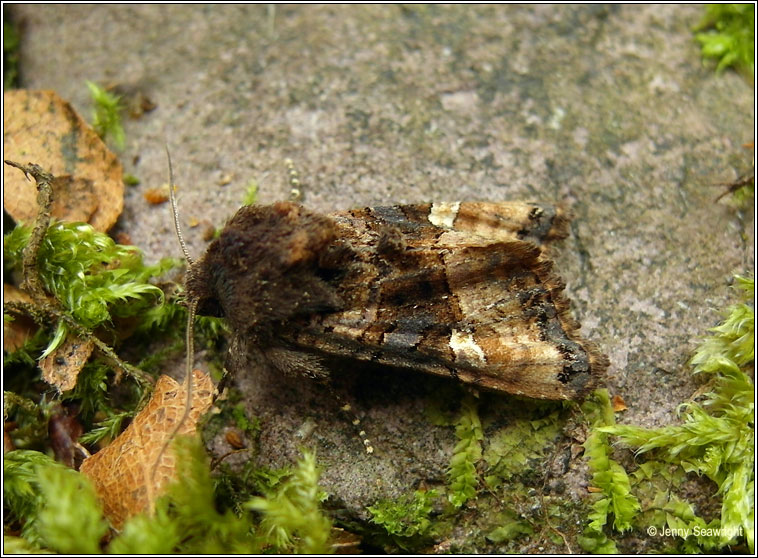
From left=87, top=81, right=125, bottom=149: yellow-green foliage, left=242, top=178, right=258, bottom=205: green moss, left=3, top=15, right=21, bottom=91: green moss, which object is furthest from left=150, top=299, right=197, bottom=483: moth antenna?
left=3, top=15, right=21, bottom=91: green moss

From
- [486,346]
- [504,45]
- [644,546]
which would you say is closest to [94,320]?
[486,346]

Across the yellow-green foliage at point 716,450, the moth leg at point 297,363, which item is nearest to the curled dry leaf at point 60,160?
the moth leg at point 297,363

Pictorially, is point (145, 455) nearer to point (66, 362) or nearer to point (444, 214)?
point (66, 362)

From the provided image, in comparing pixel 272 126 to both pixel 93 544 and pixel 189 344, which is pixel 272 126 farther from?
pixel 93 544

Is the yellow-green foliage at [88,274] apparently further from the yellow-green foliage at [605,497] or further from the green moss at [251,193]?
the yellow-green foliage at [605,497]

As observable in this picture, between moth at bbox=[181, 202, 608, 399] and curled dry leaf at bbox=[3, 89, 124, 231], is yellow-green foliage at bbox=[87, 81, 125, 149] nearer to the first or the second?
curled dry leaf at bbox=[3, 89, 124, 231]

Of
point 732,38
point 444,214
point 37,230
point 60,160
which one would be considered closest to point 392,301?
point 444,214

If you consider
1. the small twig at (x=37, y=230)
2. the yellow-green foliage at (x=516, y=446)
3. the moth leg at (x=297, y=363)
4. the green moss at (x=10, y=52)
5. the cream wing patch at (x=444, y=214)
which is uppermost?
the green moss at (x=10, y=52)
